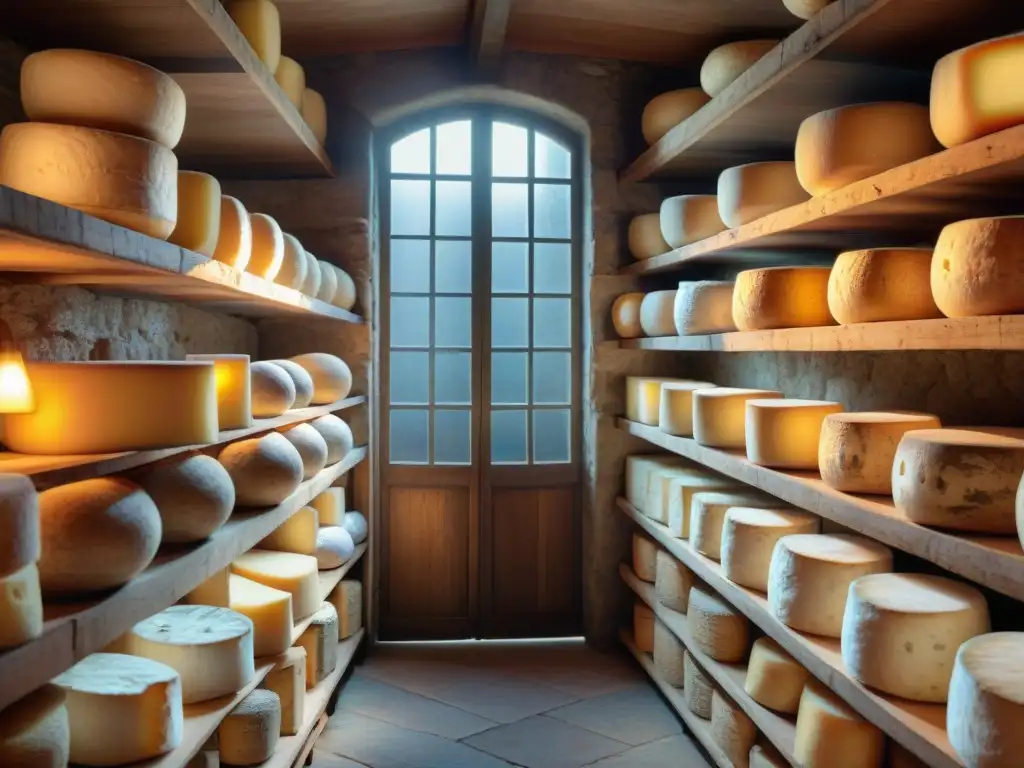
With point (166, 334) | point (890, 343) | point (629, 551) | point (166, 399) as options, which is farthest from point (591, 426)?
point (166, 399)

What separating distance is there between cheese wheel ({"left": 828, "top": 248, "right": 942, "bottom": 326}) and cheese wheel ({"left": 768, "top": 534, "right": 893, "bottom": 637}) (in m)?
0.61

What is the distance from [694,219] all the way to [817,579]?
1498 millimetres

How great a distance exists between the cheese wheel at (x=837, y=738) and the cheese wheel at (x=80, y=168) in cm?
184

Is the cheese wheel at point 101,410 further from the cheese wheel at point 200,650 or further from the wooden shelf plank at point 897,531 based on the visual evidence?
the wooden shelf plank at point 897,531

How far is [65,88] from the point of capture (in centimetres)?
159

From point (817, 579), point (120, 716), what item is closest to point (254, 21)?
point (120, 716)

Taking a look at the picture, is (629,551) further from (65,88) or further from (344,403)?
(65,88)

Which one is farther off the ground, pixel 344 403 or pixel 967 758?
pixel 344 403

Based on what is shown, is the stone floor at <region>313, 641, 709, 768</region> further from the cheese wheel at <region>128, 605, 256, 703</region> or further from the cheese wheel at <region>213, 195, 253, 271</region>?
the cheese wheel at <region>213, 195, 253, 271</region>

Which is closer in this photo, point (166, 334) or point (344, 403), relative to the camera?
point (166, 334)

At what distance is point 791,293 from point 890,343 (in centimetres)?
54

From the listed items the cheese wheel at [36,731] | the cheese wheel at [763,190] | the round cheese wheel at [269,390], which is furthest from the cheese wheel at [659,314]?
the cheese wheel at [36,731]

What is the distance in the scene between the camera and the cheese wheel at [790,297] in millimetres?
2326

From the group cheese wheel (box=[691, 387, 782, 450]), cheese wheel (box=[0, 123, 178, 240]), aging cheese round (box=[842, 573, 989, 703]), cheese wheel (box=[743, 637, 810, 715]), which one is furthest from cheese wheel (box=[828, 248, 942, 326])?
cheese wheel (box=[0, 123, 178, 240])
